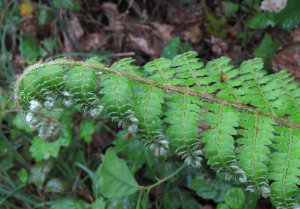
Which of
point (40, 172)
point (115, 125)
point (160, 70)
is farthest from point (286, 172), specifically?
point (40, 172)

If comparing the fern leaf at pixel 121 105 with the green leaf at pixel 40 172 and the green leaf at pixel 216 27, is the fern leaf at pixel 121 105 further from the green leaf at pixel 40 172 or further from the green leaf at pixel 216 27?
the green leaf at pixel 216 27

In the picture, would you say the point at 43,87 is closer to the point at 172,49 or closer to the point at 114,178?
the point at 114,178

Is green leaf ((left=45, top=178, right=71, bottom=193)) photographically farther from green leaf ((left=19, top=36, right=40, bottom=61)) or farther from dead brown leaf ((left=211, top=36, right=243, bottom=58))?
dead brown leaf ((left=211, top=36, right=243, bottom=58))

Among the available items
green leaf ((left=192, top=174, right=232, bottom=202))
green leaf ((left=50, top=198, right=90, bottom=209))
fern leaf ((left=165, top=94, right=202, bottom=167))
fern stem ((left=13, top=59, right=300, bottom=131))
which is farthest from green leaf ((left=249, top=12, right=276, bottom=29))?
green leaf ((left=50, top=198, right=90, bottom=209))

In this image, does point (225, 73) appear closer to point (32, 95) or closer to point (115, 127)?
point (32, 95)

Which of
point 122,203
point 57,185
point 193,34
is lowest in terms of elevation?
point 122,203

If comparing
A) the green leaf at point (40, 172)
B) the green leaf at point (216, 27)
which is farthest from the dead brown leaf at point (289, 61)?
the green leaf at point (40, 172)
